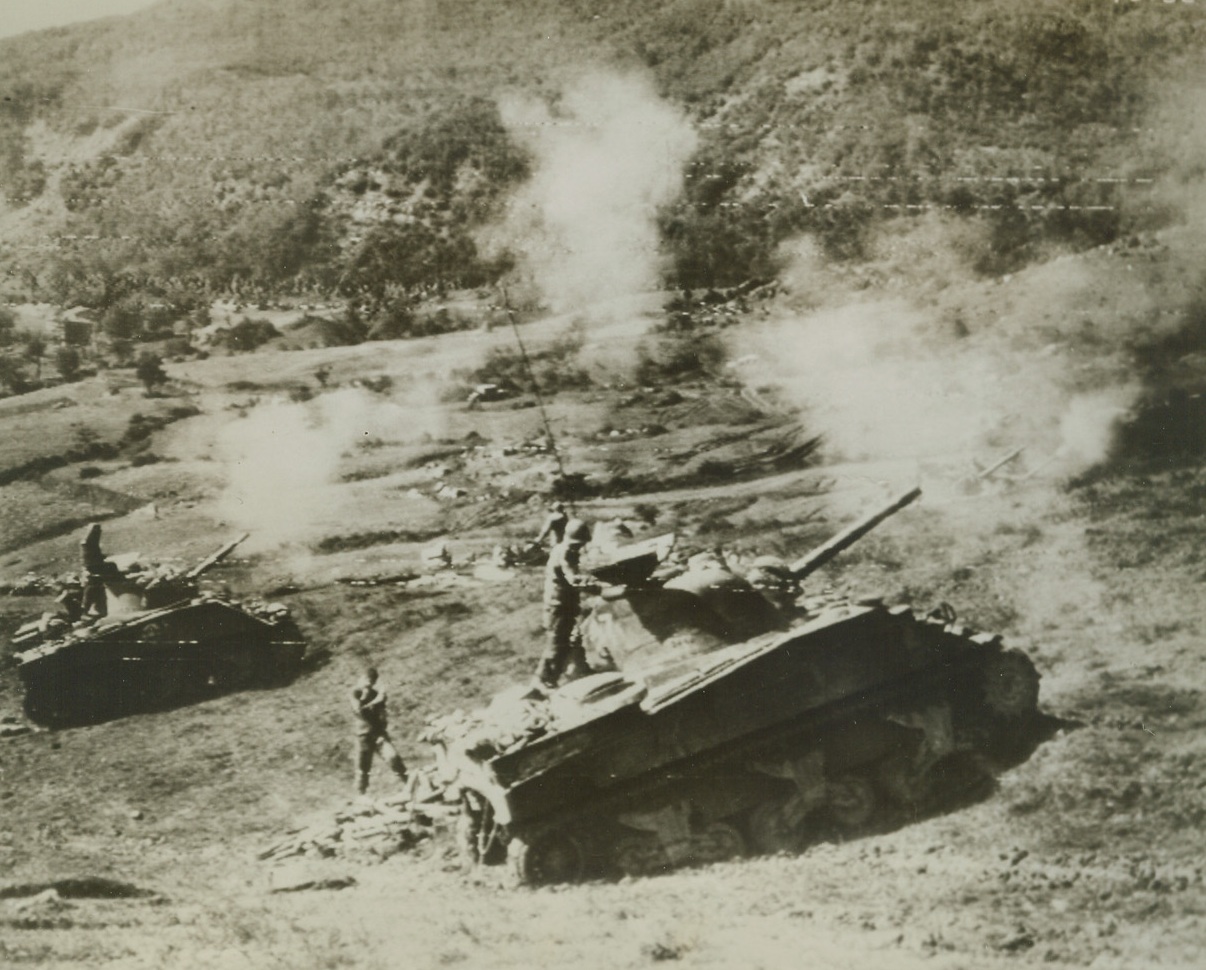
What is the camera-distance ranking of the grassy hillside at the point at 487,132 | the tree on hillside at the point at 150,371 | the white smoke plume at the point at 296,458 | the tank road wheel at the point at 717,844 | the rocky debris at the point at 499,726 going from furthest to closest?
1. the grassy hillside at the point at 487,132
2. the tree on hillside at the point at 150,371
3. the white smoke plume at the point at 296,458
4. the tank road wheel at the point at 717,844
5. the rocky debris at the point at 499,726

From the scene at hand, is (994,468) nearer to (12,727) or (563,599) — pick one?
(563,599)

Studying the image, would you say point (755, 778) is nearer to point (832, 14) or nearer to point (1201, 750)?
point (1201, 750)

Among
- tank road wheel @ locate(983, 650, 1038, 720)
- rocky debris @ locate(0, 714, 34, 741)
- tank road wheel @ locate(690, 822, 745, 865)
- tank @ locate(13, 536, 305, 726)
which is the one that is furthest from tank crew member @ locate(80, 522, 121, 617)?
tank road wheel @ locate(983, 650, 1038, 720)

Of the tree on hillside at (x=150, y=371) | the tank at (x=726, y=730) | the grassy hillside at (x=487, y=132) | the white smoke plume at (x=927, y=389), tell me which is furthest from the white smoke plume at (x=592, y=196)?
the tree on hillside at (x=150, y=371)

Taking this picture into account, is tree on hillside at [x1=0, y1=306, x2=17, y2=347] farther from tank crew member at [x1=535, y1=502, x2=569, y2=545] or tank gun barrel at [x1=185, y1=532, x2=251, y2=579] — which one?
tank crew member at [x1=535, y1=502, x2=569, y2=545]

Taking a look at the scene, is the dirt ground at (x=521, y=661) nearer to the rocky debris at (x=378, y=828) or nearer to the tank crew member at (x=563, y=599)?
the rocky debris at (x=378, y=828)

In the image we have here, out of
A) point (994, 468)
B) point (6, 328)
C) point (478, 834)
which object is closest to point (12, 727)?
point (6, 328)
